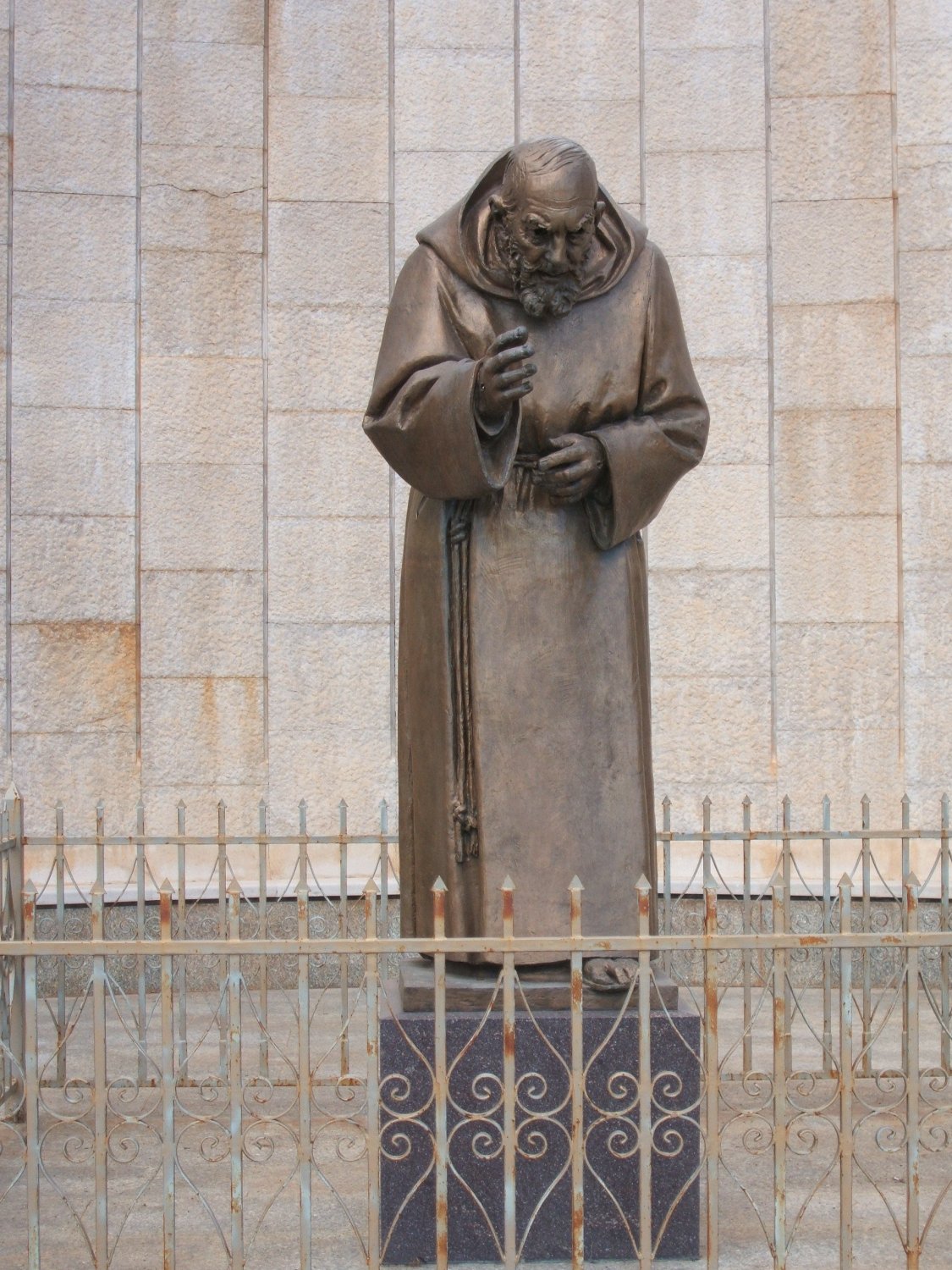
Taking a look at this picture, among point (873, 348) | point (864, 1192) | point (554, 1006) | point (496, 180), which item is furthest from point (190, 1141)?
point (873, 348)

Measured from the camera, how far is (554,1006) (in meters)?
4.83

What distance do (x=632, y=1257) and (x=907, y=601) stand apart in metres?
5.50

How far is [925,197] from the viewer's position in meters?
9.52

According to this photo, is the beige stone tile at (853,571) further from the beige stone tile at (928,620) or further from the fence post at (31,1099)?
the fence post at (31,1099)

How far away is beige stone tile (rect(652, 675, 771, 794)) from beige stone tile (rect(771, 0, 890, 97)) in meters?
3.42

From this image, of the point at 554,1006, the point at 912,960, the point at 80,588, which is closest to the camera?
the point at 912,960

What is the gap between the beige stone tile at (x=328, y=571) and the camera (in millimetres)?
9469

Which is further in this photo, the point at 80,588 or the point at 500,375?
the point at 80,588

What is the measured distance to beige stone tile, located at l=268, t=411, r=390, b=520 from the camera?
948 cm

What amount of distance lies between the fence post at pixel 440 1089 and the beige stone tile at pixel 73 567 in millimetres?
5337

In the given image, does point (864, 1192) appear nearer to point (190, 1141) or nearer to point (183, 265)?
point (190, 1141)

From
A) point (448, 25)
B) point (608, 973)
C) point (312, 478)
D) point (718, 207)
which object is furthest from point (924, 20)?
point (608, 973)

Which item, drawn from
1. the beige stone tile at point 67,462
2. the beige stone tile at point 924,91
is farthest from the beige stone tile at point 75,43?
the beige stone tile at point 924,91

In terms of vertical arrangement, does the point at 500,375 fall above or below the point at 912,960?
above
